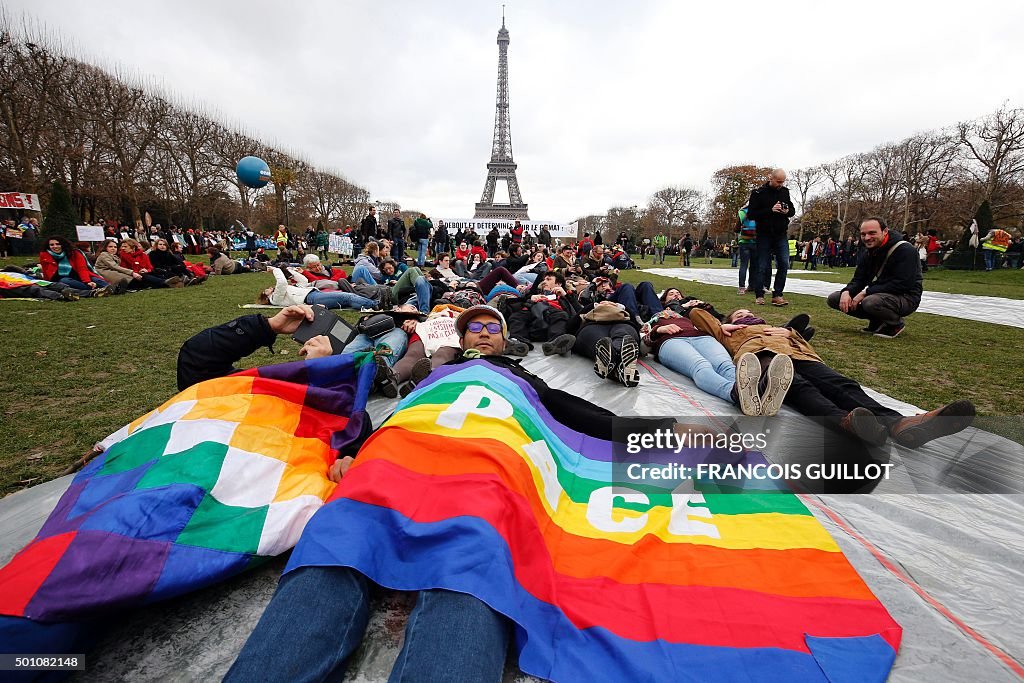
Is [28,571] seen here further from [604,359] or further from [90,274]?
[90,274]

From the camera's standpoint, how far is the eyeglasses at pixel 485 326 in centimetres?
344

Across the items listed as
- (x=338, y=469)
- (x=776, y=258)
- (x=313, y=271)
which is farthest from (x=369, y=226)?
(x=338, y=469)

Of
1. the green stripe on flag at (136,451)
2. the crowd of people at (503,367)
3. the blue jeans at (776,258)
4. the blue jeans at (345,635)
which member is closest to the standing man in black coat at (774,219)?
the blue jeans at (776,258)

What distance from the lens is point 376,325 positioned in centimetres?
466

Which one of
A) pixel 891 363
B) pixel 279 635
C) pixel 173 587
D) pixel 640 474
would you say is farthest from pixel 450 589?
pixel 891 363

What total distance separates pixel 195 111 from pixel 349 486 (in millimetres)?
Answer: 38308

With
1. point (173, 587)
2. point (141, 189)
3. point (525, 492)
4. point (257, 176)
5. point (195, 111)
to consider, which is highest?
point (195, 111)

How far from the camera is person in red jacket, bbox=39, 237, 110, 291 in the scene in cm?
888

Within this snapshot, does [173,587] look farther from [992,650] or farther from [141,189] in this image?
[141,189]

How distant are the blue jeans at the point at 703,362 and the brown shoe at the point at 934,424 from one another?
3.59 ft

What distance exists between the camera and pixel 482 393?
2.19m

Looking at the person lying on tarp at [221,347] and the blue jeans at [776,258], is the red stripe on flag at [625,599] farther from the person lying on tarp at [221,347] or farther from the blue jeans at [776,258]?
the blue jeans at [776,258]

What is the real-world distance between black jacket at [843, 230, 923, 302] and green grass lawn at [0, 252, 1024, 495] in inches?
24.0

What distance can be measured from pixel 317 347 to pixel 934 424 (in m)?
3.83
